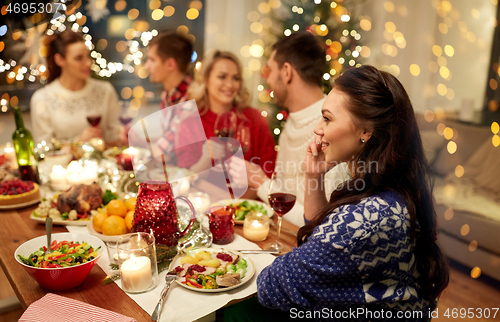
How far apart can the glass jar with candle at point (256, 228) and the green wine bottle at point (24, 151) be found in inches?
46.5

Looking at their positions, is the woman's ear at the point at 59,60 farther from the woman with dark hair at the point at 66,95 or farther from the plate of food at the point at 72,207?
the plate of food at the point at 72,207

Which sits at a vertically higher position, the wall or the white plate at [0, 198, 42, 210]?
the wall

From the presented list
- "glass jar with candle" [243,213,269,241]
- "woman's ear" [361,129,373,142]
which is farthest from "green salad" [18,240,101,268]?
"woman's ear" [361,129,373,142]

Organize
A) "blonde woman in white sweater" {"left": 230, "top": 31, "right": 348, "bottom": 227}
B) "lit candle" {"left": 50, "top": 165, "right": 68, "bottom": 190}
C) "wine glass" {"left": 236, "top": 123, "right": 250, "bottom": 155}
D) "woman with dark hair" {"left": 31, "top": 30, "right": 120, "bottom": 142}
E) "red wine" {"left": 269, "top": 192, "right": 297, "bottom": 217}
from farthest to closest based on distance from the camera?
"woman with dark hair" {"left": 31, "top": 30, "right": 120, "bottom": 142} < "blonde woman in white sweater" {"left": 230, "top": 31, "right": 348, "bottom": 227} < "lit candle" {"left": 50, "top": 165, "right": 68, "bottom": 190} < "wine glass" {"left": 236, "top": 123, "right": 250, "bottom": 155} < "red wine" {"left": 269, "top": 192, "right": 297, "bottom": 217}

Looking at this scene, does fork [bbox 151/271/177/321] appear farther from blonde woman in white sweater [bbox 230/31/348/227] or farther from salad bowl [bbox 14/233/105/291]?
blonde woman in white sweater [bbox 230/31/348/227]

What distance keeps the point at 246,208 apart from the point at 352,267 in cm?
70

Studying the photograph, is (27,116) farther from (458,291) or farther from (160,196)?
(458,291)

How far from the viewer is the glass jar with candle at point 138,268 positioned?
1003mm

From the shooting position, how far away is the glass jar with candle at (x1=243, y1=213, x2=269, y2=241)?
134 centimetres

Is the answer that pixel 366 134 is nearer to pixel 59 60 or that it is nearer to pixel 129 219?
pixel 129 219

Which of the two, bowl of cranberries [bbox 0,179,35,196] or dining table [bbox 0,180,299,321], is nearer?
dining table [bbox 0,180,299,321]

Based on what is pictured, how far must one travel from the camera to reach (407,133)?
3.37 feet

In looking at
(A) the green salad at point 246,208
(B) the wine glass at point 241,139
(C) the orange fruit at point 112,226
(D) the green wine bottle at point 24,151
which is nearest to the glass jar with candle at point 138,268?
(C) the orange fruit at point 112,226

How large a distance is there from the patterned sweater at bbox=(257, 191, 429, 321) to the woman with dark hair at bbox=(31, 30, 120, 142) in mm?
2611
